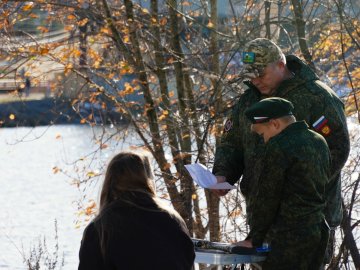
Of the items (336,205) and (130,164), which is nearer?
(130,164)

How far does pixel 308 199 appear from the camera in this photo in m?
3.96

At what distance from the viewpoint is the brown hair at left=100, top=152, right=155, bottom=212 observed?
3238mm

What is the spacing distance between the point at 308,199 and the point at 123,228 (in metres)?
1.16

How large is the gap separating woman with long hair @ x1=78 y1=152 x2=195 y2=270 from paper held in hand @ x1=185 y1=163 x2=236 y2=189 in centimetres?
109

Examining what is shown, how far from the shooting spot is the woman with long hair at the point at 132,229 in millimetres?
3143

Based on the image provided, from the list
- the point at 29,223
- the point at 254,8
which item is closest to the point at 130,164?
the point at 254,8

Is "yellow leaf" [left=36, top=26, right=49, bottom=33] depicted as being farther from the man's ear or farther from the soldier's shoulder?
the man's ear

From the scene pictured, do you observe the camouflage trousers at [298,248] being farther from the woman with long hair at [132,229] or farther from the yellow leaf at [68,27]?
the yellow leaf at [68,27]

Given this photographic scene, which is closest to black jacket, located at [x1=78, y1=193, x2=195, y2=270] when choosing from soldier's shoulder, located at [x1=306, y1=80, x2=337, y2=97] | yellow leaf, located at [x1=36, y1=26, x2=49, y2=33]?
soldier's shoulder, located at [x1=306, y1=80, x2=337, y2=97]

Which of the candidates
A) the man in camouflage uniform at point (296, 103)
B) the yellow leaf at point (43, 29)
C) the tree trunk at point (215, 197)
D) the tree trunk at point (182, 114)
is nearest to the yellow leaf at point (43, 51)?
the tree trunk at point (182, 114)

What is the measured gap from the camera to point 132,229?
3.17 m

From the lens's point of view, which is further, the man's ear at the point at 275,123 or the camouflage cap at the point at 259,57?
the camouflage cap at the point at 259,57

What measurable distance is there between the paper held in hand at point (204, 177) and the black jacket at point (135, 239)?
1.13 metres

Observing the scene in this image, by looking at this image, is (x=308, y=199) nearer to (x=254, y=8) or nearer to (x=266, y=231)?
(x=266, y=231)
